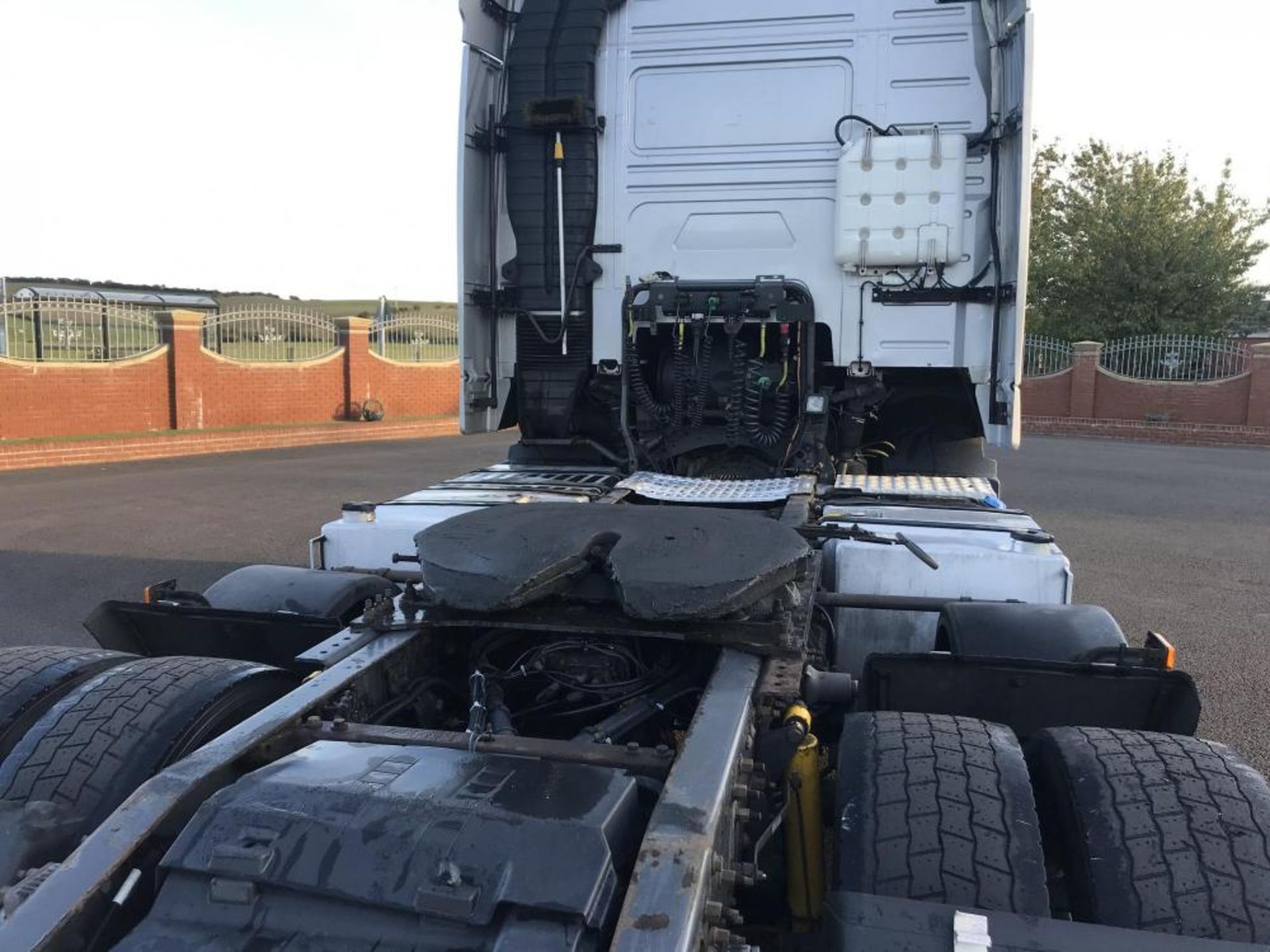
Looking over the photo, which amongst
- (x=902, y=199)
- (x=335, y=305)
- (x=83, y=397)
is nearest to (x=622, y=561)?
(x=902, y=199)

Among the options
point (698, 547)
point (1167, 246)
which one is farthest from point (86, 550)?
point (1167, 246)

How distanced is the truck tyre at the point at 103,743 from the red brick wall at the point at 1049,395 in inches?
895

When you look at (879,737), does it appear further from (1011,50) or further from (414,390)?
(414,390)

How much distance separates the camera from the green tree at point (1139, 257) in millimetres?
25594

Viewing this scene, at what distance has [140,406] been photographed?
17.1m

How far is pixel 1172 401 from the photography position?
21766mm

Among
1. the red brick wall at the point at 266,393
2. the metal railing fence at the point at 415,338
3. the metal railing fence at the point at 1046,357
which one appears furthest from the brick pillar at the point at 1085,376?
the red brick wall at the point at 266,393

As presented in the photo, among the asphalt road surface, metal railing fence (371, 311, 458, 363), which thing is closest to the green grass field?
metal railing fence (371, 311, 458, 363)

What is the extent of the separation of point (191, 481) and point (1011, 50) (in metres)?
11.2

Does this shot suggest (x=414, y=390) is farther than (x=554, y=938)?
Yes

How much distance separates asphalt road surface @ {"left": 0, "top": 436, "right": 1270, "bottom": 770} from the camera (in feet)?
20.7

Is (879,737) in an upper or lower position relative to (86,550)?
upper

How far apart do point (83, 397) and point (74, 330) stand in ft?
3.45

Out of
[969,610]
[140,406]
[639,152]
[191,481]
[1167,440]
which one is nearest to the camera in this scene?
[969,610]
